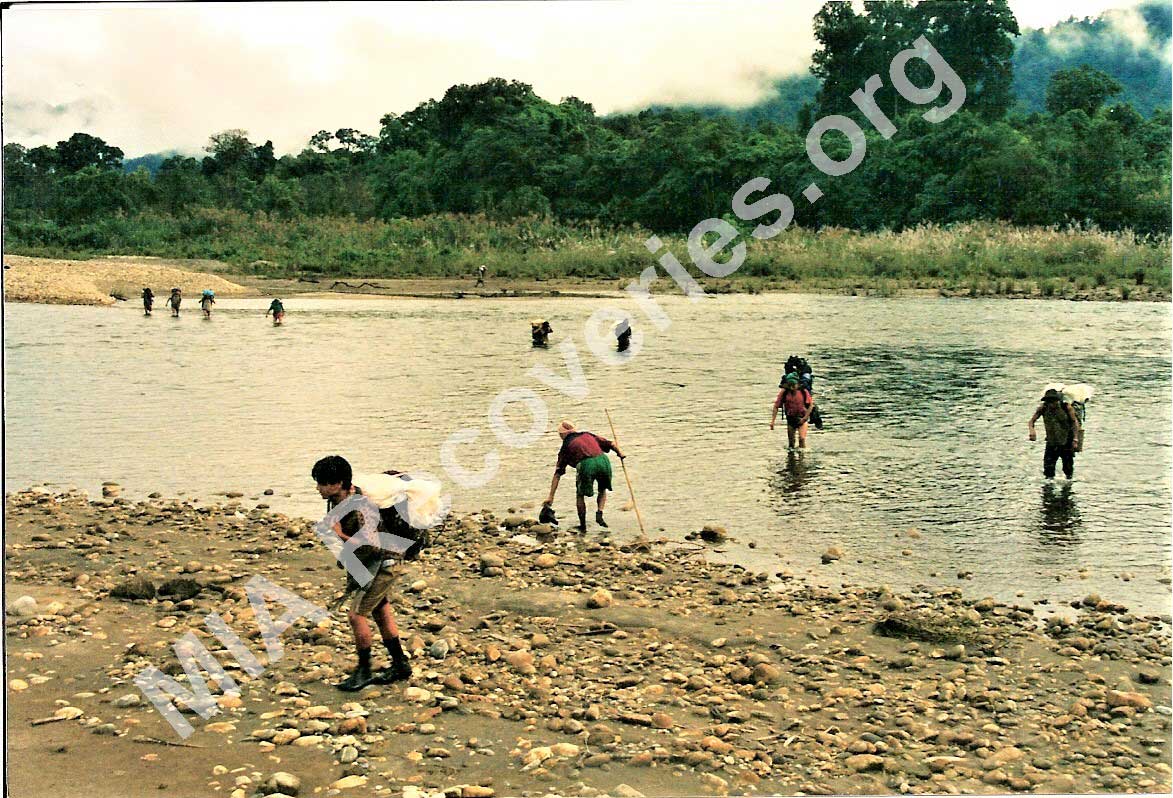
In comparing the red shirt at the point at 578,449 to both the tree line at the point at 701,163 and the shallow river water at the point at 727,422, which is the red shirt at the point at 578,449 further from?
the tree line at the point at 701,163

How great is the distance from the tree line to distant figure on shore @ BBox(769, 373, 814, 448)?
18.5 meters

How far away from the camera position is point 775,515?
12.4 m

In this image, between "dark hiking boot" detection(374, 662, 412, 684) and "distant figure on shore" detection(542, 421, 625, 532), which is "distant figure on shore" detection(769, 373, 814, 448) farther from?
"dark hiking boot" detection(374, 662, 412, 684)

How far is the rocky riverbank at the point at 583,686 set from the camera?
6.50 m

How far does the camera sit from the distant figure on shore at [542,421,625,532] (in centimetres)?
1148

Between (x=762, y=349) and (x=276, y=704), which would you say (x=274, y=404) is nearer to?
(x=762, y=349)

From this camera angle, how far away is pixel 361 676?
7.35 m

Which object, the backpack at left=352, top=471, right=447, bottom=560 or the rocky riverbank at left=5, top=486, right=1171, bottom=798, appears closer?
the rocky riverbank at left=5, top=486, right=1171, bottom=798

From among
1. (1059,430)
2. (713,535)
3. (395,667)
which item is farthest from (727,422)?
(395,667)

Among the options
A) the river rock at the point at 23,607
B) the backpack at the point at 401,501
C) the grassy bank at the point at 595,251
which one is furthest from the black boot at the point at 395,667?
the grassy bank at the point at 595,251

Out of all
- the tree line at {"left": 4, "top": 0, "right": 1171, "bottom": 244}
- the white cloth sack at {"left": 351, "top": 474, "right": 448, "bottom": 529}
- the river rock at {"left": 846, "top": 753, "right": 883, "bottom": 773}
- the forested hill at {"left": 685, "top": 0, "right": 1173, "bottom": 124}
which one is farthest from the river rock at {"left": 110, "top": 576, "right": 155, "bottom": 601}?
the tree line at {"left": 4, "top": 0, "right": 1171, "bottom": 244}

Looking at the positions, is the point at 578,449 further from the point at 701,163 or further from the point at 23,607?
the point at 701,163

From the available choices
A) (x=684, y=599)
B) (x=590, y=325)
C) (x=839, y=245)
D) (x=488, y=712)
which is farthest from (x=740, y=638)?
(x=839, y=245)

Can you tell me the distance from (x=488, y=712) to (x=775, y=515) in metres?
5.87
